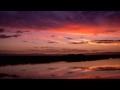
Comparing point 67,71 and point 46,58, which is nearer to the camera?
point 67,71

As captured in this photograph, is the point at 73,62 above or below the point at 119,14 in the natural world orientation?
below

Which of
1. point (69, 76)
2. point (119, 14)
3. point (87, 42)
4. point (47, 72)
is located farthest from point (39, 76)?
point (119, 14)

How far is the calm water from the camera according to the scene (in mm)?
3545

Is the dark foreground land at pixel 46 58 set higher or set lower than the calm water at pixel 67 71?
higher

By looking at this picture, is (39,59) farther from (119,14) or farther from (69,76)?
(119,14)

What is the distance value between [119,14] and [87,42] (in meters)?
0.61

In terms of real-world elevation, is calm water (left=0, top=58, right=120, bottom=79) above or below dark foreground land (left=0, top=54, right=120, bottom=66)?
below

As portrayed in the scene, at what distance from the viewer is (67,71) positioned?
11.7 ft

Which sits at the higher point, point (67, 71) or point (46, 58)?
point (46, 58)

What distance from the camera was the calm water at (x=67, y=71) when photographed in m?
3.54
